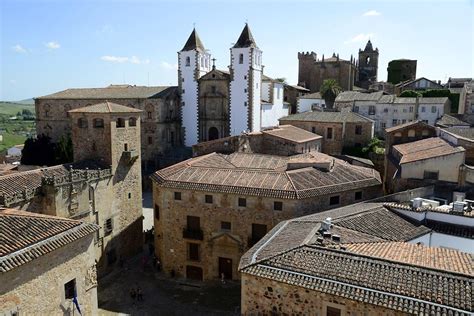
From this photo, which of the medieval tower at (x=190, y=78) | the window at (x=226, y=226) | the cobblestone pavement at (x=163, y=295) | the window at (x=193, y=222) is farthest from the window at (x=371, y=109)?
the cobblestone pavement at (x=163, y=295)

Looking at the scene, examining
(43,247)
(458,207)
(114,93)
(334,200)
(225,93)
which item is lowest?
(334,200)

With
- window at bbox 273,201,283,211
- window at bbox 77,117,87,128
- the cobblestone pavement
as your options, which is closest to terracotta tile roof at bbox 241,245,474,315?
window at bbox 273,201,283,211

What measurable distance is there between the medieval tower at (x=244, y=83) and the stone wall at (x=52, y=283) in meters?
37.9

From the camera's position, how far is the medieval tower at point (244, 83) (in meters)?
51.5

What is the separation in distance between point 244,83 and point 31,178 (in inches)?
1274

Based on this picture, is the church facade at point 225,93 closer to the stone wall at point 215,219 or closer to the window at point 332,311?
the stone wall at point 215,219

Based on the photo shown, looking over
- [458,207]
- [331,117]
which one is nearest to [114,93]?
[331,117]

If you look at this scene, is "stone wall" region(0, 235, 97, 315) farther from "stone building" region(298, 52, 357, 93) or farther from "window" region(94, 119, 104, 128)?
"stone building" region(298, 52, 357, 93)

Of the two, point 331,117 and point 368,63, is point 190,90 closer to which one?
point 331,117

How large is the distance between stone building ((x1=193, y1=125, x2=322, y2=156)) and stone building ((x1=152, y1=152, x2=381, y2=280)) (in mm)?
7505

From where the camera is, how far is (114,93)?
58.8 m

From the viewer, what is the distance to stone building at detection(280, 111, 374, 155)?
158ft

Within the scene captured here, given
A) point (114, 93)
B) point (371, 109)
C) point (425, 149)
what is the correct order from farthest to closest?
point (114, 93) < point (371, 109) < point (425, 149)

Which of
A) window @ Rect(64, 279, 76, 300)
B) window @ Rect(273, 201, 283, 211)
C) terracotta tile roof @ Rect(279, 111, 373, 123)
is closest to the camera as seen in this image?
window @ Rect(64, 279, 76, 300)
